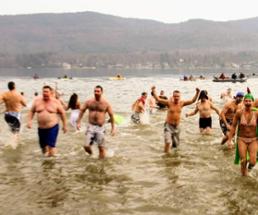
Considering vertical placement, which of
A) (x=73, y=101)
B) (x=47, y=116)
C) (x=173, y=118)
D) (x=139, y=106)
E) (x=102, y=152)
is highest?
(x=47, y=116)

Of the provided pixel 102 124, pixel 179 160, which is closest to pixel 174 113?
pixel 179 160

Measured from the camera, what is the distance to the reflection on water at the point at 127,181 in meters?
8.07

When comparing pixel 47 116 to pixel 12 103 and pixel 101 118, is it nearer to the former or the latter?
pixel 101 118

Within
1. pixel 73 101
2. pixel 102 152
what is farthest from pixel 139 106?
pixel 102 152

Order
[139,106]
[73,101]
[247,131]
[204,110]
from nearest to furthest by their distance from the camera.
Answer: [247,131] < [204,110] < [73,101] < [139,106]

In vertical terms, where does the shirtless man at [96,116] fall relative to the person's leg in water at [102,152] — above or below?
above

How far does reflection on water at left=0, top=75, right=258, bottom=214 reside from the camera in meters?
8.07

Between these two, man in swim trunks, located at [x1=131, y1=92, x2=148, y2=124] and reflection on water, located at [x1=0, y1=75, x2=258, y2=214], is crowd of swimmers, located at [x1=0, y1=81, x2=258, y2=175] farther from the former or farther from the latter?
man in swim trunks, located at [x1=131, y1=92, x2=148, y2=124]

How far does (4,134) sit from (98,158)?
19.7ft

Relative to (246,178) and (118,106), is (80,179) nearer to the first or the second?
(246,178)

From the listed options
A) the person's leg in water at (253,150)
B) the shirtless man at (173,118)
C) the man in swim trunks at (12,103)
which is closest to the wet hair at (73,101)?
the man in swim trunks at (12,103)

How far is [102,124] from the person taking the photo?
1077 cm

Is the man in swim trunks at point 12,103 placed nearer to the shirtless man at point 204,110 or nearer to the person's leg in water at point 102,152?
the person's leg in water at point 102,152

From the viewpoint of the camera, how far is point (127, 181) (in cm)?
970
